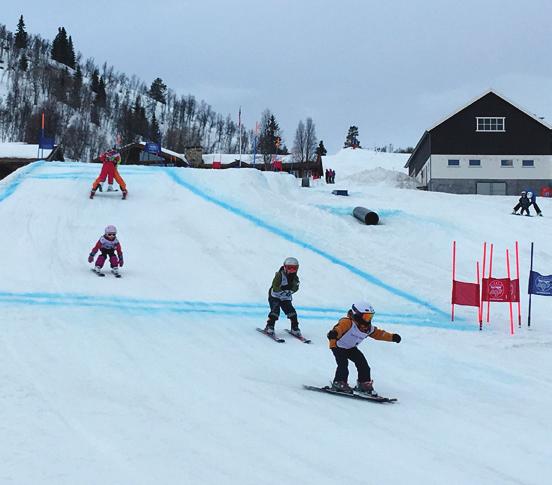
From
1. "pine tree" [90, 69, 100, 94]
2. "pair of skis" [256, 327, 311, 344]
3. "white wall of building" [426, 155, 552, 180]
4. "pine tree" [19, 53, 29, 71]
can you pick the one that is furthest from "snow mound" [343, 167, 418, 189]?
"pine tree" [19, 53, 29, 71]

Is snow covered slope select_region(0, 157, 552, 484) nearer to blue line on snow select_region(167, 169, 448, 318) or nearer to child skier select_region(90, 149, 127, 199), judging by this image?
blue line on snow select_region(167, 169, 448, 318)

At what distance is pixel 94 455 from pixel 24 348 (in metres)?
3.34

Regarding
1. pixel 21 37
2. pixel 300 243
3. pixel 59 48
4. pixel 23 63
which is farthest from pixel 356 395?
pixel 21 37

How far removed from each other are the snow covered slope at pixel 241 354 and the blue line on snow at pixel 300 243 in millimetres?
87

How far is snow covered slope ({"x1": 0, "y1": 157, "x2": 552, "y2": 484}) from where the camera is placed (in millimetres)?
5074

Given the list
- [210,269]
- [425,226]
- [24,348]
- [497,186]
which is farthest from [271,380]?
[497,186]

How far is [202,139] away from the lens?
129125 millimetres

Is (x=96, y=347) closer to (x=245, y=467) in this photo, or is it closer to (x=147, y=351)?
(x=147, y=351)

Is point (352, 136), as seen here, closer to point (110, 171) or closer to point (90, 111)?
point (90, 111)

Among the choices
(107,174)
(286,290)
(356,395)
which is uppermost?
(107,174)

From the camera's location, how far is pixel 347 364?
7391 mm

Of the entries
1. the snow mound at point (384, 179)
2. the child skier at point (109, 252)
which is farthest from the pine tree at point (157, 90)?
the child skier at point (109, 252)

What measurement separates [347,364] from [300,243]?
938cm

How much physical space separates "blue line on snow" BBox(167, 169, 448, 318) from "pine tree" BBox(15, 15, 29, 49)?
5467 inches
